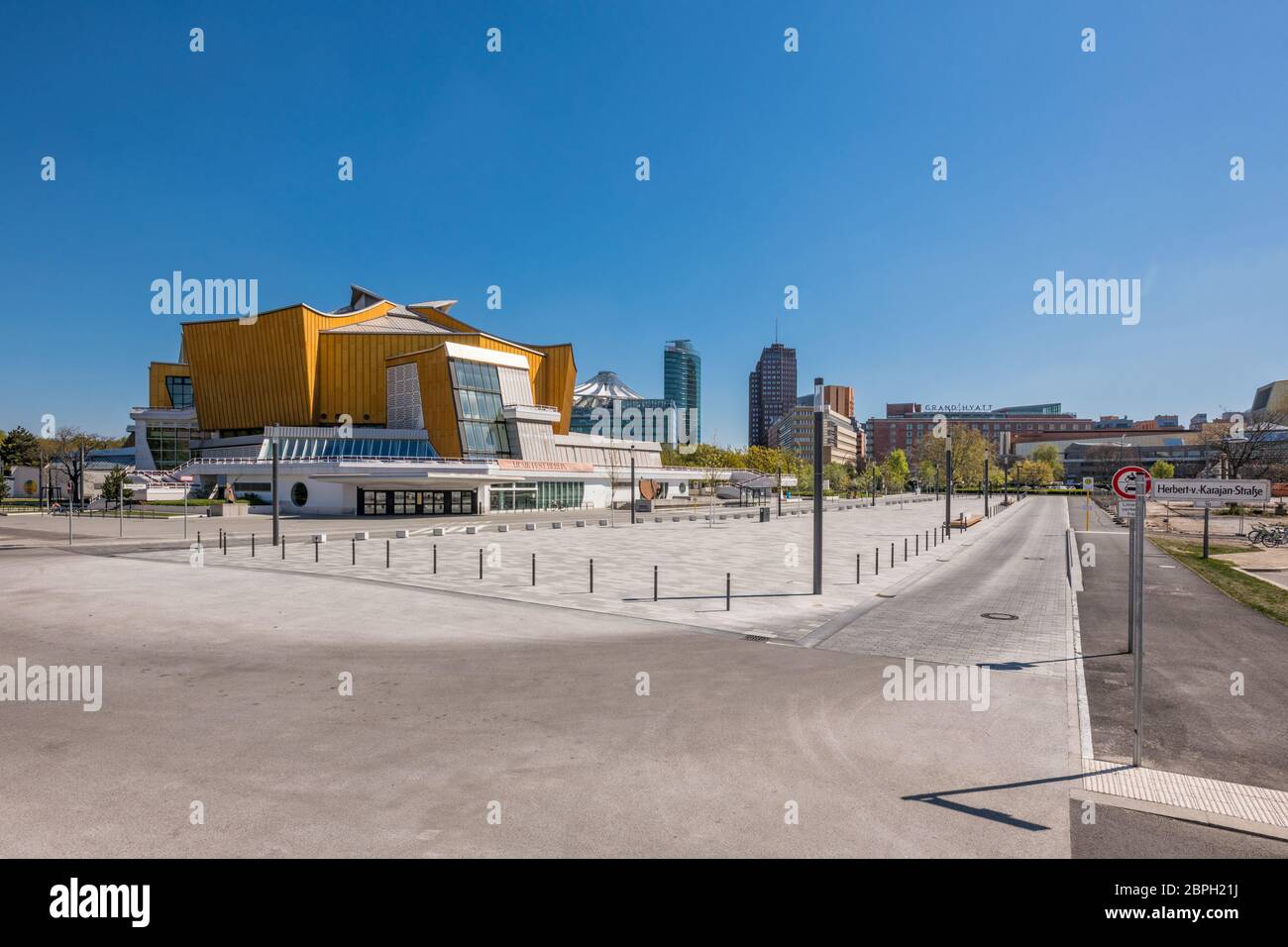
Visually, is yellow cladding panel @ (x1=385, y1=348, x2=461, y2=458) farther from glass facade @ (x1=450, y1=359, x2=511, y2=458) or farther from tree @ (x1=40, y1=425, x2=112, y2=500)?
tree @ (x1=40, y1=425, x2=112, y2=500)

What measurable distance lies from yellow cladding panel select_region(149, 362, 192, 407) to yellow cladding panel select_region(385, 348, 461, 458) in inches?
1954

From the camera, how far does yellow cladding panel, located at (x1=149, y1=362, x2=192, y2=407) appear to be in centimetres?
9456

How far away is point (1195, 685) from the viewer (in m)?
9.62

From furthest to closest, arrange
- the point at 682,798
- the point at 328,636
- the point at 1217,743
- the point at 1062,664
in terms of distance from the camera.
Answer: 1. the point at 328,636
2. the point at 1062,664
3. the point at 1217,743
4. the point at 682,798

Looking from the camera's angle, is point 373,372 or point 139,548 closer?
point 139,548

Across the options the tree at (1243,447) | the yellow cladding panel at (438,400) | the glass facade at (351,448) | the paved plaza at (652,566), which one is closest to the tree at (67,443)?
the glass facade at (351,448)

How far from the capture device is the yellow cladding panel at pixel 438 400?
64562 millimetres

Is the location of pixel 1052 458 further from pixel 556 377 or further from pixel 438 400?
pixel 438 400

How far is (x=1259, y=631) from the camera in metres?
13.3

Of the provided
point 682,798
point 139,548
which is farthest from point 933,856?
point 139,548

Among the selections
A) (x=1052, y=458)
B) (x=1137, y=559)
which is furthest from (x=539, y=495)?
(x=1052, y=458)

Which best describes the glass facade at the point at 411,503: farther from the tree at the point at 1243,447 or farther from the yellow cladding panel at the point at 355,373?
the tree at the point at 1243,447
